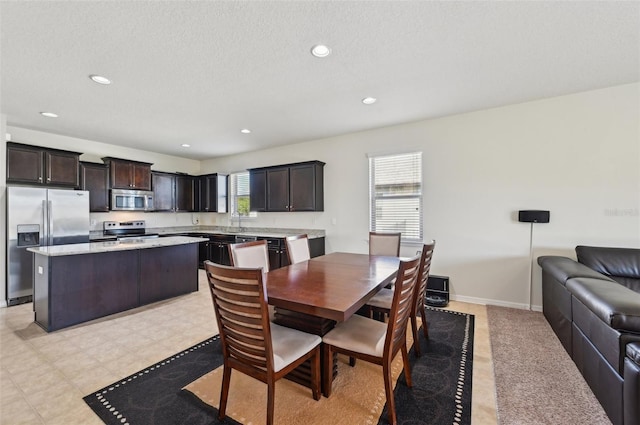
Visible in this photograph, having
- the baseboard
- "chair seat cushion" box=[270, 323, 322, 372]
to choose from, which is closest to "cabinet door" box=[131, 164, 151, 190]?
"chair seat cushion" box=[270, 323, 322, 372]

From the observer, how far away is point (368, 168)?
4.75m

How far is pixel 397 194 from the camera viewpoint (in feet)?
14.8

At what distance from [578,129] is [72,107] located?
6415 mm

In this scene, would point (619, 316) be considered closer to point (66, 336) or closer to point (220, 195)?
point (66, 336)

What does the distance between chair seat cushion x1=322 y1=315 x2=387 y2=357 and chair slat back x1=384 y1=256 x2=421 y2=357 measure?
0.30 ft

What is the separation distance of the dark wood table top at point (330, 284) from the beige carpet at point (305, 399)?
717mm

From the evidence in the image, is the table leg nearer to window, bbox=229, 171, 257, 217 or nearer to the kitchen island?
the kitchen island

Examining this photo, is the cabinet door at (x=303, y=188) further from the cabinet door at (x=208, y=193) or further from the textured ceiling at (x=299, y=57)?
the cabinet door at (x=208, y=193)

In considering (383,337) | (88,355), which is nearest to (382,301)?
(383,337)

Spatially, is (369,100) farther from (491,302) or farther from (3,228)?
(3,228)

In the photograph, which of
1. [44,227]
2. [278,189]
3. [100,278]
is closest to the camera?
[100,278]

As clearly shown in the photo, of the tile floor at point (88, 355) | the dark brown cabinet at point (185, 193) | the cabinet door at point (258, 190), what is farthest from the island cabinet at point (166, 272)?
the dark brown cabinet at point (185, 193)

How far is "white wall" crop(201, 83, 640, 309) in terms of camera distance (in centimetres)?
319

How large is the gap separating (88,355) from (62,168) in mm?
3629
